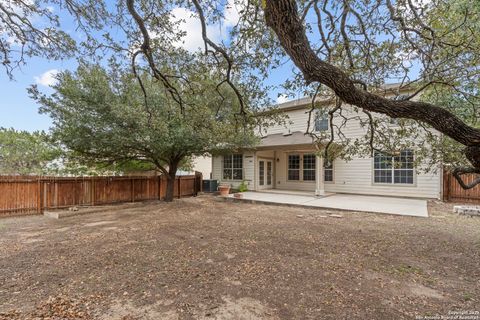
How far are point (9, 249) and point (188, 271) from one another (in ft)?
12.5

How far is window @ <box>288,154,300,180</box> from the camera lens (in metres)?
14.3

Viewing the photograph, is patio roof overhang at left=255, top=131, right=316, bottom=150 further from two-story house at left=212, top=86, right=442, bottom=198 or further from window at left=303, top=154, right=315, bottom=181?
window at left=303, top=154, right=315, bottom=181

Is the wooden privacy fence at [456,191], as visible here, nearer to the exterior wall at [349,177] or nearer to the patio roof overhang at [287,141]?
the exterior wall at [349,177]

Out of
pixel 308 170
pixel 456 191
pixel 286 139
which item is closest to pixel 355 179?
pixel 308 170

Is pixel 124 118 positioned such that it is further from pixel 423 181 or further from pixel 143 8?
pixel 423 181

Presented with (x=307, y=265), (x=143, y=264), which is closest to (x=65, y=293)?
(x=143, y=264)

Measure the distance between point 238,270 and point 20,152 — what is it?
12.9 m

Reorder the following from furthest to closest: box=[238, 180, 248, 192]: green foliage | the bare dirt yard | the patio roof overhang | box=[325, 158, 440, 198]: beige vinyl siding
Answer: box=[238, 180, 248, 192]: green foliage
the patio roof overhang
box=[325, 158, 440, 198]: beige vinyl siding
the bare dirt yard

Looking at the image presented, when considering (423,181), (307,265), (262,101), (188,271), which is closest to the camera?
(188,271)

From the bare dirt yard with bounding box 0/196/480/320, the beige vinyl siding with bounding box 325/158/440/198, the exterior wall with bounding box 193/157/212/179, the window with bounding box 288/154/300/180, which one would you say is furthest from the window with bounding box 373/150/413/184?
the exterior wall with bounding box 193/157/212/179

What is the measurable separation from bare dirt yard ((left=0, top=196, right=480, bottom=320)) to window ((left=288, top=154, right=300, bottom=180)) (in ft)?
25.8

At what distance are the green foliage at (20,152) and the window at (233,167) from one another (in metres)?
9.51

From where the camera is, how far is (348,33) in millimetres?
5105

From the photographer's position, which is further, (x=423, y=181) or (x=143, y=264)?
(x=423, y=181)
